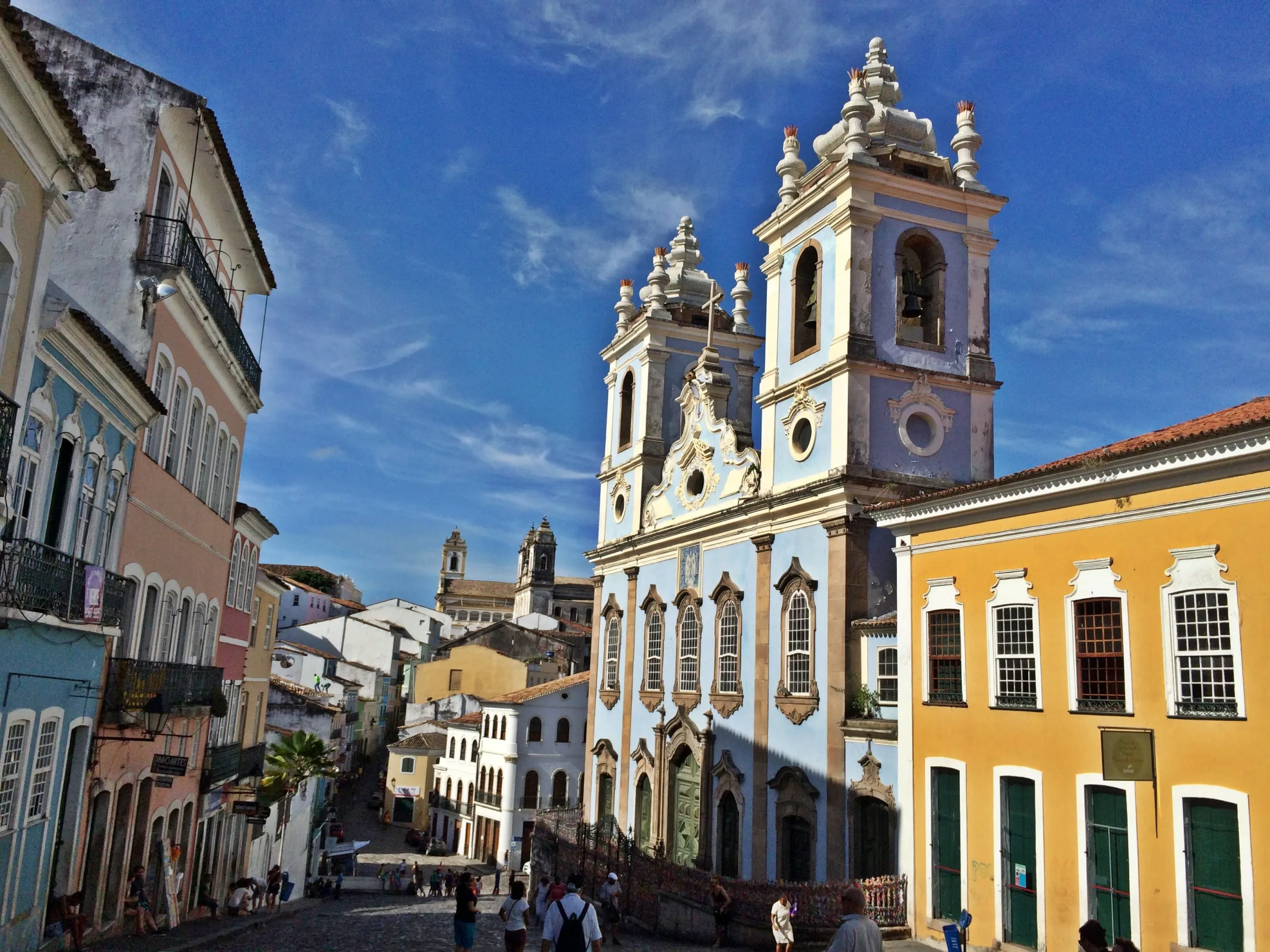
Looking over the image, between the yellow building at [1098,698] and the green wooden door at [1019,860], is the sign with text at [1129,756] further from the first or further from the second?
the green wooden door at [1019,860]

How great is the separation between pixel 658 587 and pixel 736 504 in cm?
559

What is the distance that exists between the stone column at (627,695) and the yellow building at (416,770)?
87.3 feet

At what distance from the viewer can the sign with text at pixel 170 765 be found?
16.1 meters

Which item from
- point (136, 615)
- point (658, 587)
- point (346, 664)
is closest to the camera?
point (136, 615)

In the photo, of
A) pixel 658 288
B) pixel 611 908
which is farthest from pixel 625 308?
pixel 611 908

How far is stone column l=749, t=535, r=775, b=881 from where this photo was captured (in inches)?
941

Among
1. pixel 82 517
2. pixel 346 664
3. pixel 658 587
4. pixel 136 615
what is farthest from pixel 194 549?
pixel 346 664

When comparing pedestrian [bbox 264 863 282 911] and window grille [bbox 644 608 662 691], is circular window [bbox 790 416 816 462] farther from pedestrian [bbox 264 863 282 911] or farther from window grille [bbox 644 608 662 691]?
pedestrian [bbox 264 863 282 911]

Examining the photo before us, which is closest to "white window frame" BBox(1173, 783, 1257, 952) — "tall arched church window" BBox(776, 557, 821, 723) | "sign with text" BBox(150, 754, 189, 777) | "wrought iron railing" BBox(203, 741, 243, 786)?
"tall arched church window" BBox(776, 557, 821, 723)

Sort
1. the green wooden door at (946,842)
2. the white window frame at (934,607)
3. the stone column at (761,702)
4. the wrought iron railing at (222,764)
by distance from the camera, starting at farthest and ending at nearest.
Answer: the stone column at (761,702) < the wrought iron railing at (222,764) < the white window frame at (934,607) < the green wooden door at (946,842)

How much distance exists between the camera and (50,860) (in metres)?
13.0

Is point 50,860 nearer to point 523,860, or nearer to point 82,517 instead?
point 82,517

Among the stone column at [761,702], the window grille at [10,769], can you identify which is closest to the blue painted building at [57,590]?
the window grille at [10,769]

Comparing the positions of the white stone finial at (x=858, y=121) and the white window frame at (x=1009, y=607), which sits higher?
the white stone finial at (x=858, y=121)
